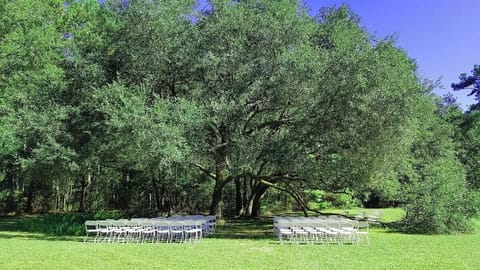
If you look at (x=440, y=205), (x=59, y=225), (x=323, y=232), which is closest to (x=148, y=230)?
(x=59, y=225)

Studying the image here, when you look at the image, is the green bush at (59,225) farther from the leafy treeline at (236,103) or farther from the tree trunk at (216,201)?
the tree trunk at (216,201)

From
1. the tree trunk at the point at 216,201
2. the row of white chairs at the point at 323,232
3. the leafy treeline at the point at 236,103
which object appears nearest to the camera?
the row of white chairs at the point at 323,232

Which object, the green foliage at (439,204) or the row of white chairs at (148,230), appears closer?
the row of white chairs at (148,230)

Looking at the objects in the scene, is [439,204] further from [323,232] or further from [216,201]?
A: [216,201]

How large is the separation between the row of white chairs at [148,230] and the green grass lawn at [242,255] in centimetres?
73

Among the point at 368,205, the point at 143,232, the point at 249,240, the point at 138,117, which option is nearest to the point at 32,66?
the point at 138,117

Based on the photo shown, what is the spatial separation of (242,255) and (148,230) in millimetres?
4734

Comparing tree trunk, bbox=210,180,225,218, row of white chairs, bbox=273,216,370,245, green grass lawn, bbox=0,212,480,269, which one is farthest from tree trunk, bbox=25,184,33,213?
row of white chairs, bbox=273,216,370,245

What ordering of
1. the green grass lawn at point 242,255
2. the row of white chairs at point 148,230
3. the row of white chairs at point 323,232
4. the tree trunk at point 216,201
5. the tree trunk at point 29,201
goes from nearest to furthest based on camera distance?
the green grass lawn at point 242,255 → the row of white chairs at point 323,232 → the row of white chairs at point 148,230 → the tree trunk at point 216,201 → the tree trunk at point 29,201

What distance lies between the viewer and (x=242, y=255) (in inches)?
447

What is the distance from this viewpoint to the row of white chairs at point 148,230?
14.8 meters

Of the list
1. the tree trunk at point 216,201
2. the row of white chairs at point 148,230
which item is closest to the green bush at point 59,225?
the row of white chairs at point 148,230

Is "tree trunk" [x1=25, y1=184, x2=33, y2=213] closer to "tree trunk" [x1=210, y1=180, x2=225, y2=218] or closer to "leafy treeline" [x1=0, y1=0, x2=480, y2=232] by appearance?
"leafy treeline" [x1=0, y1=0, x2=480, y2=232]

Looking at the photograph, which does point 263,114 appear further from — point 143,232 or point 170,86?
point 143,232
